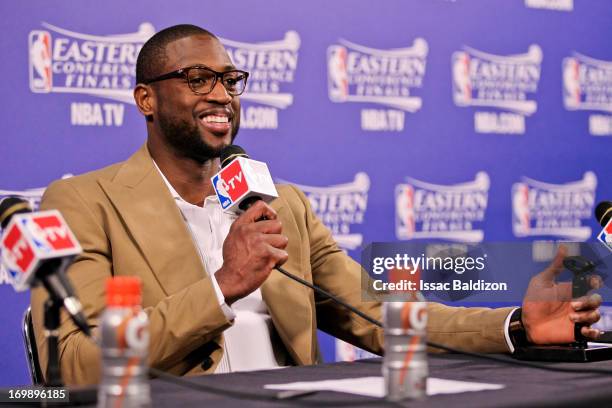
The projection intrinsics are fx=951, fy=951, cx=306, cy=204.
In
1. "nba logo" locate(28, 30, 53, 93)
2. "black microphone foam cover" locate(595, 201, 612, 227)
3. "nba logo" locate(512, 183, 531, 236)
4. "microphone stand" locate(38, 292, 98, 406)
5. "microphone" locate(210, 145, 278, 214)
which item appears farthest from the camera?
"nba logo" locate(512, 183, 531, 236)

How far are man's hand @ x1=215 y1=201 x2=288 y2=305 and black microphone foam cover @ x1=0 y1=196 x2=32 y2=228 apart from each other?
61cm

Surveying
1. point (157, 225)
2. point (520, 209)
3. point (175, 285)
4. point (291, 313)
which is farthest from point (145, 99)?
point (520, 209)

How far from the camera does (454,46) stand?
419cm

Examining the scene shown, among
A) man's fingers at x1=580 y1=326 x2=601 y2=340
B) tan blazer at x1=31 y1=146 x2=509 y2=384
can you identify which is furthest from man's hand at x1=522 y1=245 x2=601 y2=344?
tan blazer at x1=31 y1=146 x2=509 y2=384

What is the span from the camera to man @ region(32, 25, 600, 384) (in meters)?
2.00

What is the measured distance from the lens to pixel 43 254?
1.26 metres

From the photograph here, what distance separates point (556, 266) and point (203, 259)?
35.7 inches

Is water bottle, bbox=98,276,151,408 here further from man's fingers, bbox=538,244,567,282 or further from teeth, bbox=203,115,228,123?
teeth, bbox=203,115,228,123

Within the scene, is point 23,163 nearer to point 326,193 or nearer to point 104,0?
point 104,0

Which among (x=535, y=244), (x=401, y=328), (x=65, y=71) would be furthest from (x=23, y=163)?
(x=401, y=328)

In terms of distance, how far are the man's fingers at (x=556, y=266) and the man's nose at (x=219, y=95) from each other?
3.31 ft

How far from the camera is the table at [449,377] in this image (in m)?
1.39

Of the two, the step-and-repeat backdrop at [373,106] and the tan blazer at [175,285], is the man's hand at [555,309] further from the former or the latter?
the step-and-repeat backdrop at [373,106]

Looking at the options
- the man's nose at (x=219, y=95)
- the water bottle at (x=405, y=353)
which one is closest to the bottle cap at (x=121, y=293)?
the water bottle at (x=405, y=353)
